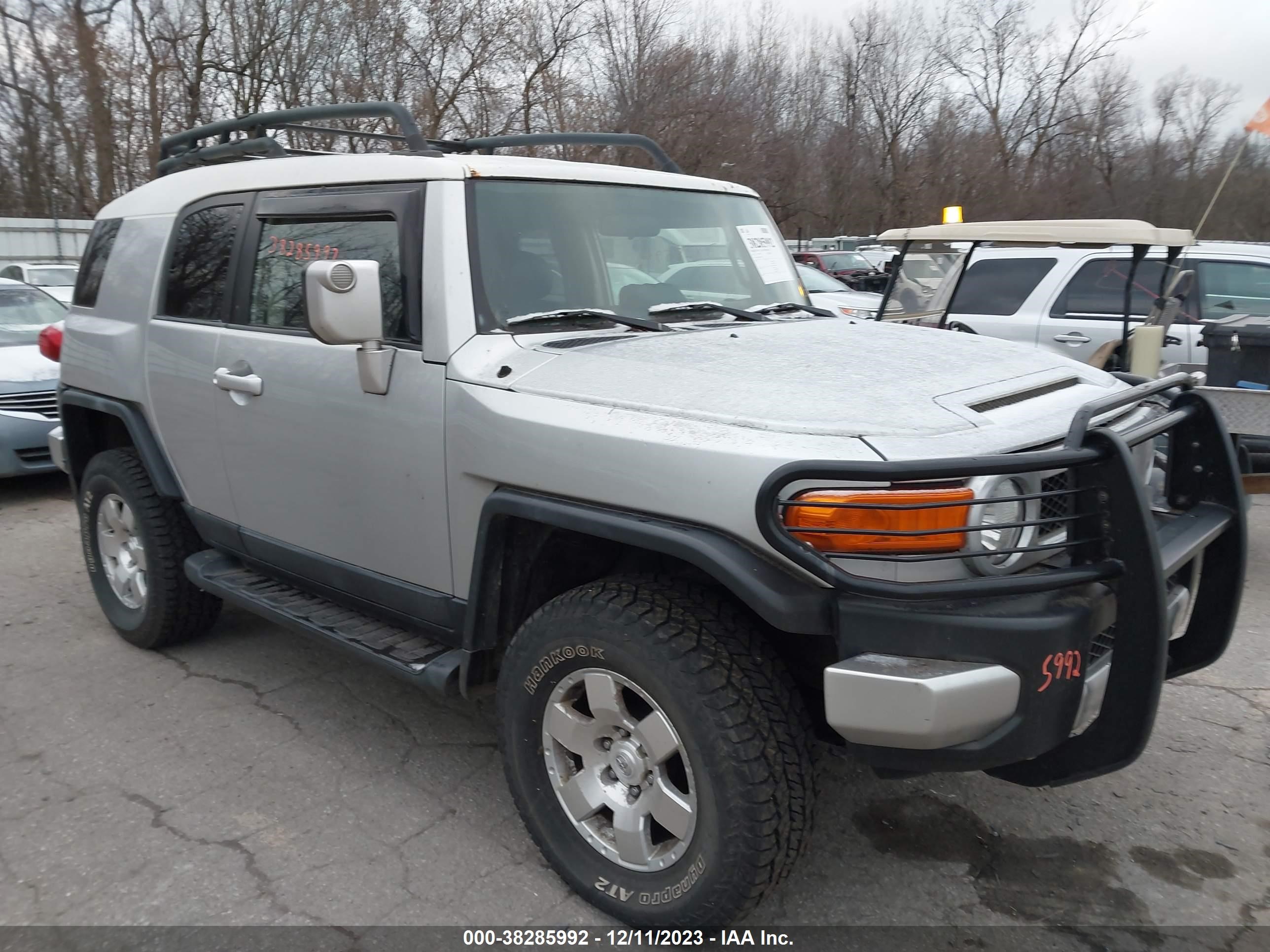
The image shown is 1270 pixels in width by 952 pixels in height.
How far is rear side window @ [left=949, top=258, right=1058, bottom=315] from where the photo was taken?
312 inches

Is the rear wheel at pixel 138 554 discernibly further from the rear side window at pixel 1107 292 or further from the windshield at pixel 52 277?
the windshield at pixel 52 277

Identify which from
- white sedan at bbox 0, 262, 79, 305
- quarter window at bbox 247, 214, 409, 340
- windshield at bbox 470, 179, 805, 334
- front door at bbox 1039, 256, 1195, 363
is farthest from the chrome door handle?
white sedan at bbox 0, 262, 79, 305

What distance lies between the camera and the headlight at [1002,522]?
87.1 inches

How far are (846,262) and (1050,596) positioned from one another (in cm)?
2170

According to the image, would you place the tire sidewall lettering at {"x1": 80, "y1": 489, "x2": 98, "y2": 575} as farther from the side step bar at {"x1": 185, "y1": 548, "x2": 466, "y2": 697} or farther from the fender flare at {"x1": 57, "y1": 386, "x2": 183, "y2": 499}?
the side step bar at {"x1": 185, "y1": 548, "x2": 466, "y2": 697}

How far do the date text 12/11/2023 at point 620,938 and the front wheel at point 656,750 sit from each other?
0.24ft

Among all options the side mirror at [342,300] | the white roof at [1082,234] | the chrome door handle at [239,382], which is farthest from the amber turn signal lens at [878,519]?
the white roof at [1082,234]

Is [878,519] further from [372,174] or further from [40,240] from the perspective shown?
[40,240]

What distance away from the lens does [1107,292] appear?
7609 mm

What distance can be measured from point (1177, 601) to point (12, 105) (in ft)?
106

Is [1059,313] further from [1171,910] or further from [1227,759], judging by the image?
[1171,910]

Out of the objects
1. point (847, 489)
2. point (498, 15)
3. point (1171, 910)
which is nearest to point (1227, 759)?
point (1171, 910)

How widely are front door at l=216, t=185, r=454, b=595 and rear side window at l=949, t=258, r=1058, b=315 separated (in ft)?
18.5

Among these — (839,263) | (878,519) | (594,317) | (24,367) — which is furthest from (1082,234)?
(839,263)
